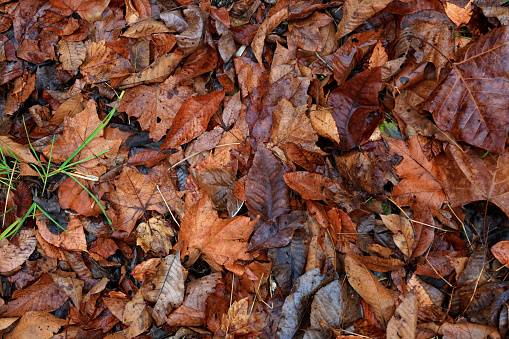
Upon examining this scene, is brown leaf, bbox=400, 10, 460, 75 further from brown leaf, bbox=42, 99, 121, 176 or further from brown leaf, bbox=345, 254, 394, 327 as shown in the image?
brown leaf, bbox=42, 99, 121, 176

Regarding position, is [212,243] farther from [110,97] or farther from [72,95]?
[72,95]

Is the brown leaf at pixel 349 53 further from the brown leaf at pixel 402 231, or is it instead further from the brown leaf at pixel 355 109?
the brown leaf at pixel 402 231

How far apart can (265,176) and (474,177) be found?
1.15m

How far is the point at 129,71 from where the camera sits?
207 cm

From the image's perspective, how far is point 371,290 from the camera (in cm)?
164

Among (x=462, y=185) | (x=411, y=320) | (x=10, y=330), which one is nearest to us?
(x=411, y=320)

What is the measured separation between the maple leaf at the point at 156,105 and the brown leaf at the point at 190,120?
9 cm

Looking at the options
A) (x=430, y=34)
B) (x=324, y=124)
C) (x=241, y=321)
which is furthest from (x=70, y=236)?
(x=430, y=34)

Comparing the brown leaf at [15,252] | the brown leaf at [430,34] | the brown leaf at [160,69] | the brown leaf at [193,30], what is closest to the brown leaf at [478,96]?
the brown leaf at [430,34]

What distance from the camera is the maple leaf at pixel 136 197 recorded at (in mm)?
1912

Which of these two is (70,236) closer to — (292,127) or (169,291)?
(169,291)

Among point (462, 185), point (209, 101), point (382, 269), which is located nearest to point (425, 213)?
point (462, 185)

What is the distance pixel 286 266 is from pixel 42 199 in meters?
1.68

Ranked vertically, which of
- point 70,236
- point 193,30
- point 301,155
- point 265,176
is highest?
point 193,30
